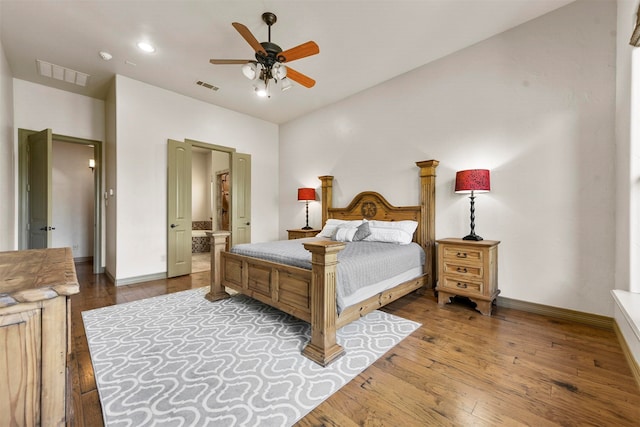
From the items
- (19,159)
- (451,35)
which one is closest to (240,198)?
(19,159)

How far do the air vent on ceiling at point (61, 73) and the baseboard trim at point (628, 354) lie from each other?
666 cm

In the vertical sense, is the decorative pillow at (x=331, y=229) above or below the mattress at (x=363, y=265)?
above

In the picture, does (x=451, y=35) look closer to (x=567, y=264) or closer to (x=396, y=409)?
(x=567, y=264)

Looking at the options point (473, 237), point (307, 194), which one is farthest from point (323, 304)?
point (307, 194)

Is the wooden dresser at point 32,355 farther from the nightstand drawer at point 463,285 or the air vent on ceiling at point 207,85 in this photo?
the air vent on ceiling at point 207,85

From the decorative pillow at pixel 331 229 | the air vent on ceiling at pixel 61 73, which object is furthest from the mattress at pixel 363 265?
the air vent on ceiling at pixel 61 73

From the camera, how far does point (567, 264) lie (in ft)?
8.77

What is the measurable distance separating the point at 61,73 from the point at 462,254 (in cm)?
594

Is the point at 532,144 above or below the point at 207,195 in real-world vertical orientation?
above

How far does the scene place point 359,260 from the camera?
2.42m

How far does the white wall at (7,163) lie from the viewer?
10.4 ft

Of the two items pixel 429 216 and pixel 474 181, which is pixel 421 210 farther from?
pixel 474 181

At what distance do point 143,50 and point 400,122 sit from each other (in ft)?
11.6

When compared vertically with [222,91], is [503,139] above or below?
below
